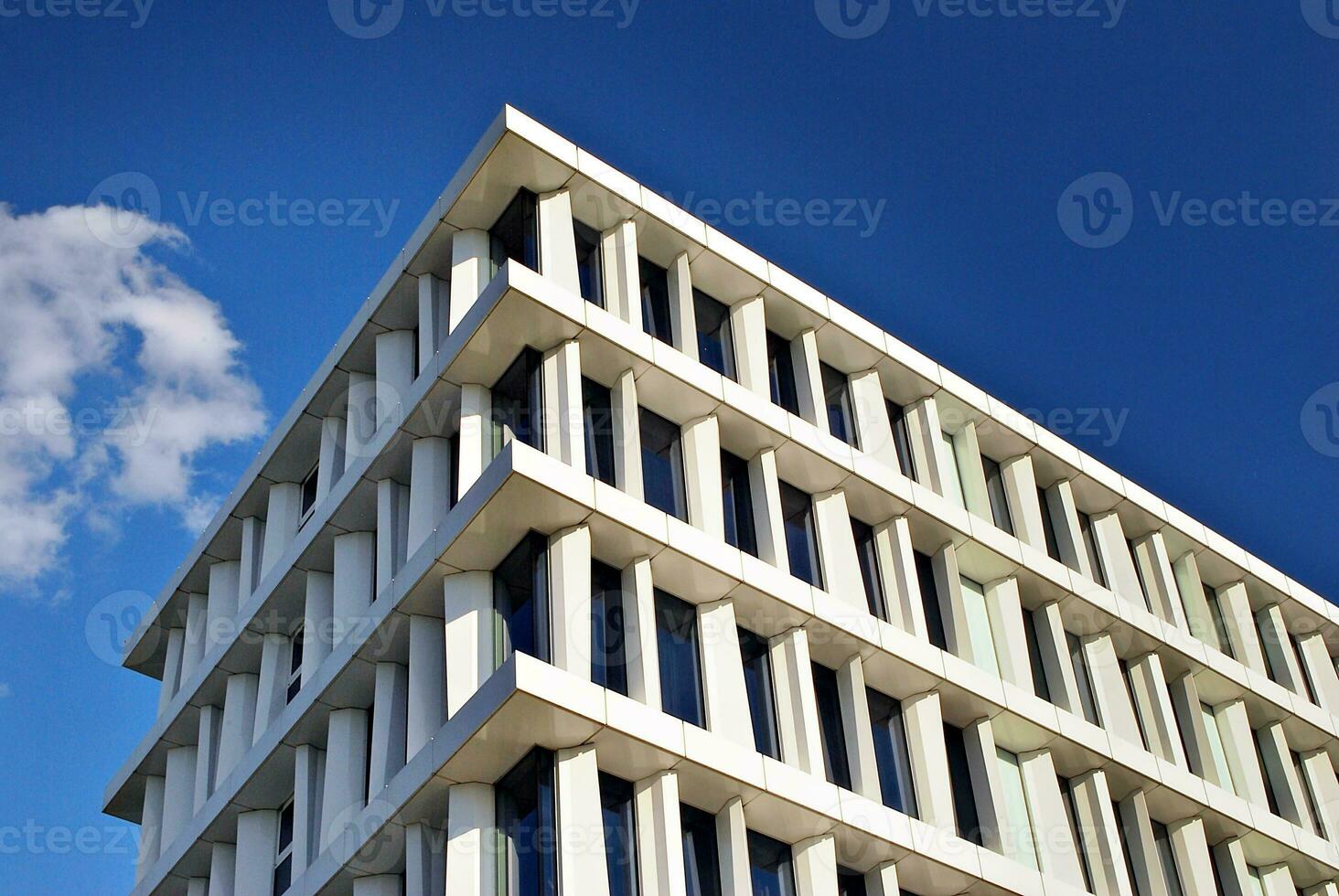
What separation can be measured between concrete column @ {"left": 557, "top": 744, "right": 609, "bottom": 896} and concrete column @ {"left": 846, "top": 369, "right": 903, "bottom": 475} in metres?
10.2

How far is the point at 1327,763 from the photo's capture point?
3559 cm

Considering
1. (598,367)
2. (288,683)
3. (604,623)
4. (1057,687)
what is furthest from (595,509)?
(1057,687)

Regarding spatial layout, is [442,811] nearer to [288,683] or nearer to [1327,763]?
[288,683]

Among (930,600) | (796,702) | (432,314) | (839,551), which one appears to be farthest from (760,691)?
(432,314)

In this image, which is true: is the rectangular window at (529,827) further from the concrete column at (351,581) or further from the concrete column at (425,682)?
the concrete column at (351,581)

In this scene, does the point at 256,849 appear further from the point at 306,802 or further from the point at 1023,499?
the point at 1023,499

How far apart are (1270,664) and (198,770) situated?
910 inches

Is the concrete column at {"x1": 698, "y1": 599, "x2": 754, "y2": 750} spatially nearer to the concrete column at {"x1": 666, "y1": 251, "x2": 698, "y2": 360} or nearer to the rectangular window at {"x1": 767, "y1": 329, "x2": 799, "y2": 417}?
the concrete column at {"x1": 666, "y1": 251, "x2": 698, "y2": 360}

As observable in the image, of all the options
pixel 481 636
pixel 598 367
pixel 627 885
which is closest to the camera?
pixel 627 885

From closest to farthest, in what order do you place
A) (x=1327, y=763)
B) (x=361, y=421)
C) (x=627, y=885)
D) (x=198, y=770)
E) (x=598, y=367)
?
1. (x=627, y=885)
2. (x=598, y=367)
3. (x=361, y=421)
4. (x=198, y=770)
5. (x=1327, y=763)

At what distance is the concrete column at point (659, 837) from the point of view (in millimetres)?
21156

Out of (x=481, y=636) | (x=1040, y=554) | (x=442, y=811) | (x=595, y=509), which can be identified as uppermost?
(x=1040, y=554)

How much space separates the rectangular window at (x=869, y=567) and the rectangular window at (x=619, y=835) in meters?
6.90

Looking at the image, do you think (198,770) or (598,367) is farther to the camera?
(198,770)
